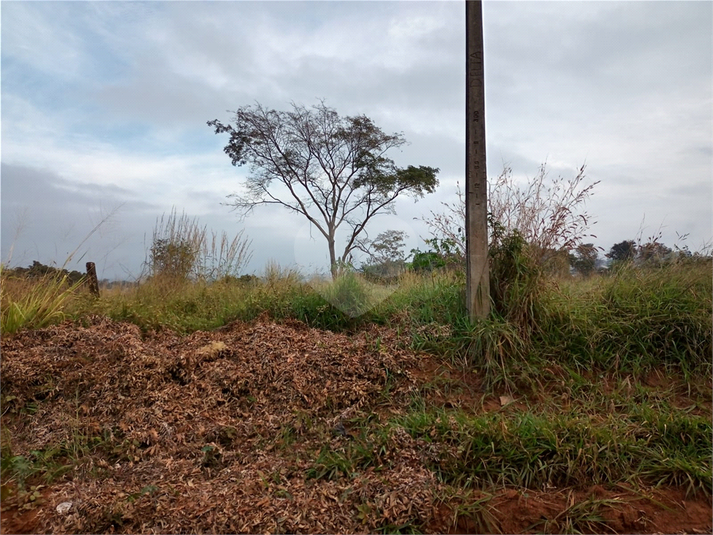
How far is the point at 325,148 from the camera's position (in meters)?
17.0

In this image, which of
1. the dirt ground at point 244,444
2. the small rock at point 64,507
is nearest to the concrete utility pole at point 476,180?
the dirt ground at point 244,444

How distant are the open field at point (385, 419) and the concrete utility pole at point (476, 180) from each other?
0.27m

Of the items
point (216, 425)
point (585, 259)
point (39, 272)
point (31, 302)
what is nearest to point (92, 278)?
point (39, 272)

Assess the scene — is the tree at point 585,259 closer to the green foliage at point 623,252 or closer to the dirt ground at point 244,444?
the green foliage at point 623,252

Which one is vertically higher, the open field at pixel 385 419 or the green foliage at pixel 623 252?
the green foliage at pixel 623 252

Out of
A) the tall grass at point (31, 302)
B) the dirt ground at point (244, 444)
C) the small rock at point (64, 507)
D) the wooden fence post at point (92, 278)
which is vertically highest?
the wooden fence post at point (92, 278)

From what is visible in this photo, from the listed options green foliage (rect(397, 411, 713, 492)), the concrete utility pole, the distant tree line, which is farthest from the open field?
the distant tree line

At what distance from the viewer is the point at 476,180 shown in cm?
390

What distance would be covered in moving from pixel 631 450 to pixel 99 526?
2637mm

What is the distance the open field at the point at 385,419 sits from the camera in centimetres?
231

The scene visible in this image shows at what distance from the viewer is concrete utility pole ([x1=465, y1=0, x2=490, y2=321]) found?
12.7 ft

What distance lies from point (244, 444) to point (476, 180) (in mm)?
2494

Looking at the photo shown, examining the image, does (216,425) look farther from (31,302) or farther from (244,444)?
(31,302)

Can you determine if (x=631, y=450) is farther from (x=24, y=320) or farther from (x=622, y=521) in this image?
(x=24, y=320)
